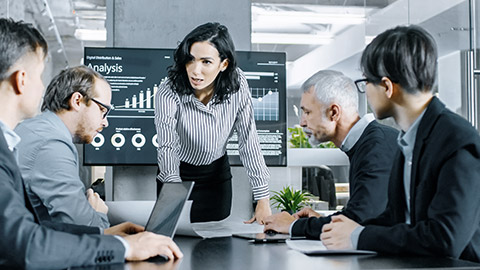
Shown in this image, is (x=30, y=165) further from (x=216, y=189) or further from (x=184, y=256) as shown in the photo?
(x=216, y=189)

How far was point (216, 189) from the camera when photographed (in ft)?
10.5

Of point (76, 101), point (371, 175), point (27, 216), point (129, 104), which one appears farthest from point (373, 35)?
point (27, 216)

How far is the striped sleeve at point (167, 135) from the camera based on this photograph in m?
2.84

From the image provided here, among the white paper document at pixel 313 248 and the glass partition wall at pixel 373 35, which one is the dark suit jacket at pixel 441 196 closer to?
the white paper document at pixel 313 248

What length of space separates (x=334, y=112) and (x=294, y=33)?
10.1ft

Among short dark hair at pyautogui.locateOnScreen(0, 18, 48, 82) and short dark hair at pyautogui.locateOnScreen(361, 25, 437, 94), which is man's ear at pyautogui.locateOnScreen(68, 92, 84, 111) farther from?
short dark hair at pyautogui.locateOnScreen(361, 25, 437, 94)

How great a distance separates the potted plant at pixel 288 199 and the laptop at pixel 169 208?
299cm

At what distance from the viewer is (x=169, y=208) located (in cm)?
172

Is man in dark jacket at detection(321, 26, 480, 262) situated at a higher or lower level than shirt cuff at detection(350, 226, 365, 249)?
higher

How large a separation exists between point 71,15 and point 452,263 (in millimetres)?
6298

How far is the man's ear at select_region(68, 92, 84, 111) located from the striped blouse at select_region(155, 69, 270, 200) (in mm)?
625

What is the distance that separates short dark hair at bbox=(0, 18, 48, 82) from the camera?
59.9 inches

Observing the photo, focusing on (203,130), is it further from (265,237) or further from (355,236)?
(355,236)

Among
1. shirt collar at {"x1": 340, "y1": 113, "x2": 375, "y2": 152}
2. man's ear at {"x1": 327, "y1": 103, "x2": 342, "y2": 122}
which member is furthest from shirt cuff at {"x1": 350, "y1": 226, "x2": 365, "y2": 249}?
man's ear at {"x1": 327, "y1": 103, "x2": 342, "y2": 122}
